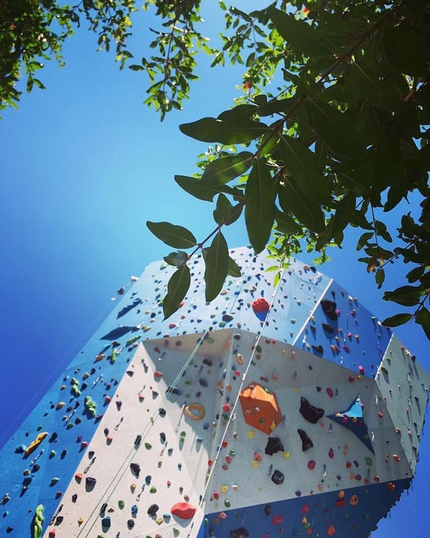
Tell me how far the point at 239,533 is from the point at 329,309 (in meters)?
3.09

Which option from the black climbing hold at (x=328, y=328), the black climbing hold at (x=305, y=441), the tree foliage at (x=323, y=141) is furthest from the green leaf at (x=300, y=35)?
the black climbing hold at (x=328, y=328)

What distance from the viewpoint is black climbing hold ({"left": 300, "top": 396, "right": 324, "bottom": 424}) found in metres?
5.19

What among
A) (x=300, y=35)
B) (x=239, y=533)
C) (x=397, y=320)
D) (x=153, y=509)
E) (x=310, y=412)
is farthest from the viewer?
(x=310, y=412)

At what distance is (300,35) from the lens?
751 mm

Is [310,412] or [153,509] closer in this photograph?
[153,509]

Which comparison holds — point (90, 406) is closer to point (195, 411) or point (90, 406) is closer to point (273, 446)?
point (195, 411)

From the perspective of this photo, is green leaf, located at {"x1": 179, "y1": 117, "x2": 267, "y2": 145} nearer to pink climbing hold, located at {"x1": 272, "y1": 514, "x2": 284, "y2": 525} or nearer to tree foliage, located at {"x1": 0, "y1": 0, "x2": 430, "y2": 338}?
tree foliage, located at {"x1": 0, "y1": 0, "x2": 430, "y2": 338}

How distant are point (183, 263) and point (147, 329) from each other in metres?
4.83

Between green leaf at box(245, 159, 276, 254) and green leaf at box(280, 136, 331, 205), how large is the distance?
4cm

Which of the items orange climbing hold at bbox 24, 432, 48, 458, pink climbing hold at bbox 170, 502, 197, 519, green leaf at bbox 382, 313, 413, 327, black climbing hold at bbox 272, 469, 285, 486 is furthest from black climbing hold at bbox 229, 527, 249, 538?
green leaf at bbox 382, 313, 413, 327

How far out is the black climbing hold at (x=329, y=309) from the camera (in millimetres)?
6145

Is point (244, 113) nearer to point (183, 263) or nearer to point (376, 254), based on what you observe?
point (183, 263)

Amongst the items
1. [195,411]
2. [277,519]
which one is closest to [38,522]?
[195,411]

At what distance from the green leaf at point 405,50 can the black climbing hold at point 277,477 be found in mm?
4569
